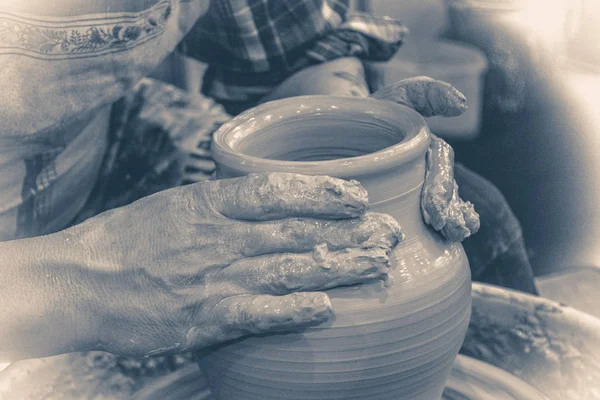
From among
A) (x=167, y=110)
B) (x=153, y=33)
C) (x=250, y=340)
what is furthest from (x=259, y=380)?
(x=167, y=110)

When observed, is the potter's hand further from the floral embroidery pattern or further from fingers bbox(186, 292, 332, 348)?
the floral embroidery pattern

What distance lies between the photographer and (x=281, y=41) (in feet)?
5.55

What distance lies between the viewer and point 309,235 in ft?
2.87

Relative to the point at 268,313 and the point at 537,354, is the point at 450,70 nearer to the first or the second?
the point at 537,354

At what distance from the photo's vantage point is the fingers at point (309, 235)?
875 mm

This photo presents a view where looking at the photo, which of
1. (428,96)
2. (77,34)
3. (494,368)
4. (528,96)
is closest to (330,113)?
(428,96)

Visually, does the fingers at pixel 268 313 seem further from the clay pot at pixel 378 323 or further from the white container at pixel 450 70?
the white container at pixel 450 70

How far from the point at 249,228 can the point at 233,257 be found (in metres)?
0.04

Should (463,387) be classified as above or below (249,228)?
below

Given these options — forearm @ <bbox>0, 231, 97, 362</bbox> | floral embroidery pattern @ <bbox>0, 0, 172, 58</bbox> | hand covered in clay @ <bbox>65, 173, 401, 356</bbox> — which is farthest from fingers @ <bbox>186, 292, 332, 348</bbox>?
floral embroidery pattern @ <bbox>0, 0, 172, 58</bbox>

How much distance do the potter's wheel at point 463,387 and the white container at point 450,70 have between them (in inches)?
62.1

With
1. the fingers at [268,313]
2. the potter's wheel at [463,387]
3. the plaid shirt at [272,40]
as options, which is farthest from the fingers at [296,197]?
the plaid shirt at [272,40]

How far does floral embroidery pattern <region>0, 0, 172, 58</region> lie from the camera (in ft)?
3.80

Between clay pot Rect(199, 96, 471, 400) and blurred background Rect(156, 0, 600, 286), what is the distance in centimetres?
162
